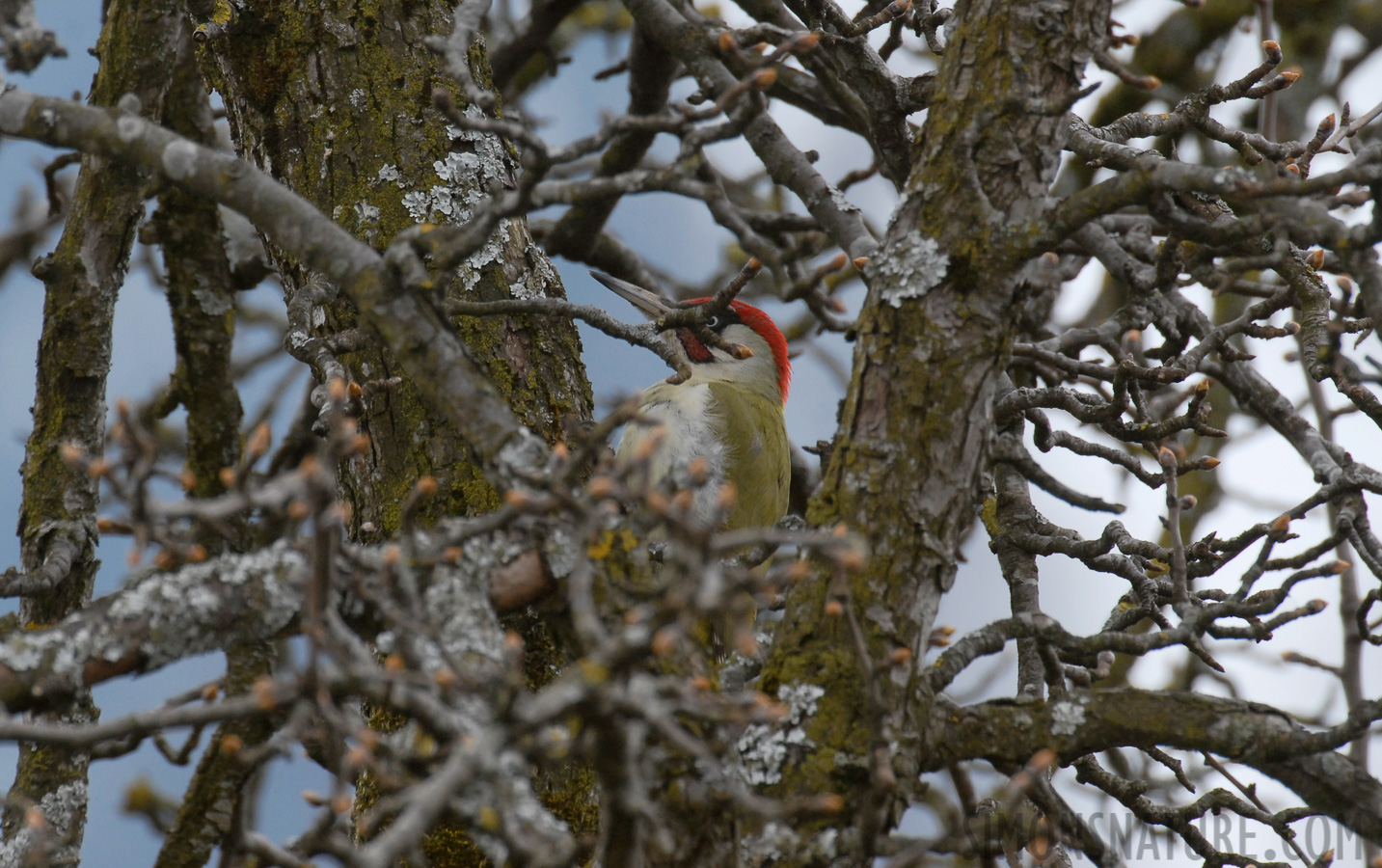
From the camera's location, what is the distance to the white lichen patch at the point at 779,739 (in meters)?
2.19

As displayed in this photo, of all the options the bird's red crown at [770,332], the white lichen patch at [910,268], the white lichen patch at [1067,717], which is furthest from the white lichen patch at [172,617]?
the bird's red crown at [770,332]

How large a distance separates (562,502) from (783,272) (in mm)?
658

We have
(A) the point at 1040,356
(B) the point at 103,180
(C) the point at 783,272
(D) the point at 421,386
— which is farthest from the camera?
(B) the point at 103,180

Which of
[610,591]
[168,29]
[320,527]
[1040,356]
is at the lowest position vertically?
[320,527]

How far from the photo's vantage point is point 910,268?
229cm

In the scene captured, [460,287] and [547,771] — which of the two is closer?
[547,771]

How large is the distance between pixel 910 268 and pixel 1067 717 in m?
0.91

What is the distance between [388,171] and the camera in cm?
322

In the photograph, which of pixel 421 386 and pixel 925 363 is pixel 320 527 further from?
pixel 925 363

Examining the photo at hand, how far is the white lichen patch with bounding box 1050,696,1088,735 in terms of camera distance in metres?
2.17

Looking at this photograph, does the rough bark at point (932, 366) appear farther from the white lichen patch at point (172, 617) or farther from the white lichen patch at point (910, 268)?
the white lichen patch at point (172, 617)

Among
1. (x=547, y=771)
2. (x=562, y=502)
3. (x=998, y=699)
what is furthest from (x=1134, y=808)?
(x=562, y=502)

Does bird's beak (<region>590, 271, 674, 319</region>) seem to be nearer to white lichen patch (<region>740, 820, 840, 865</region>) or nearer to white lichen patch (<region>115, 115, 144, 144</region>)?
white lichen patch (<region>115, 115, 144, 144</region>)

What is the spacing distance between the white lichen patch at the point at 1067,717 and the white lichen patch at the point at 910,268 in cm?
83
